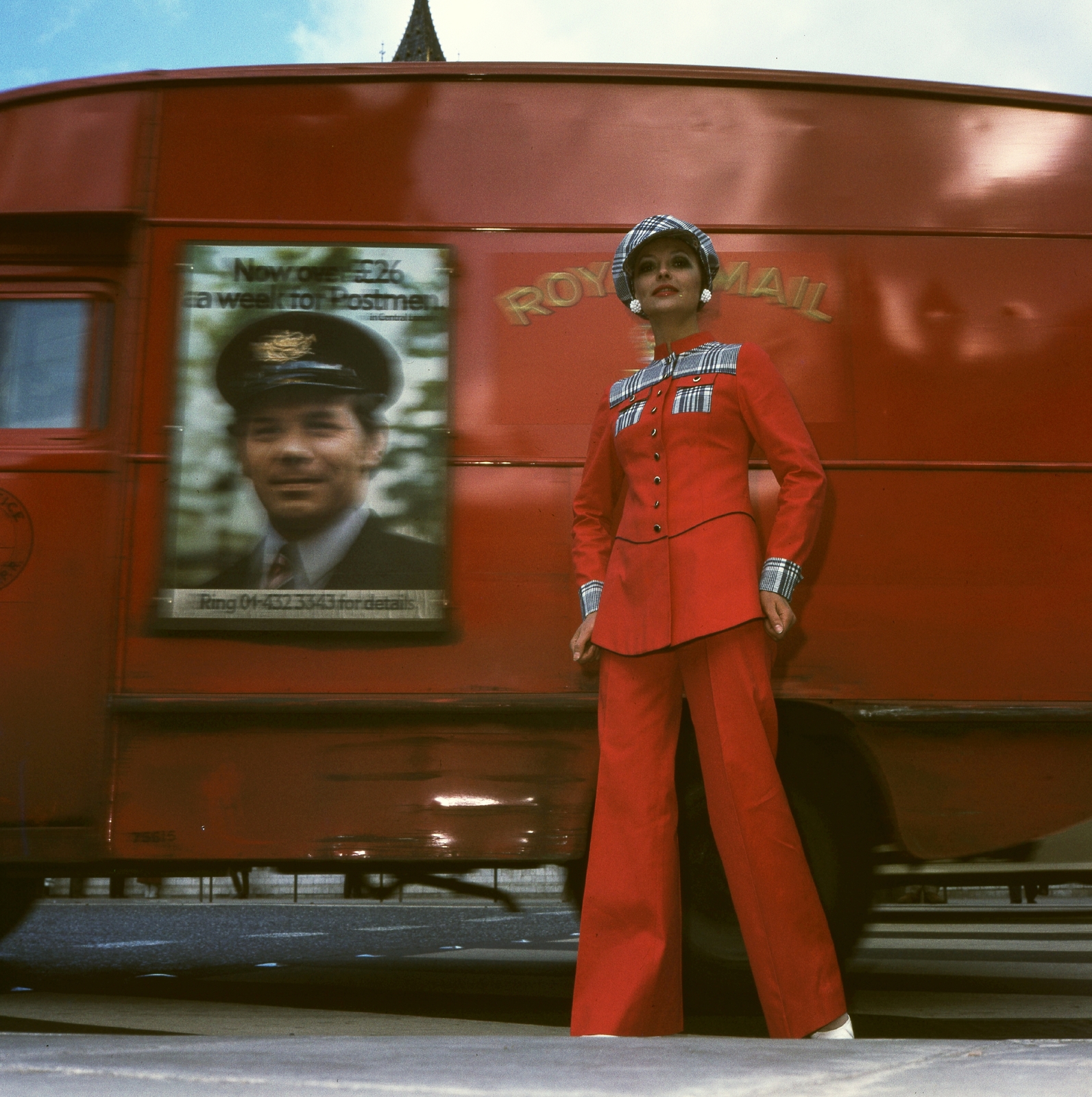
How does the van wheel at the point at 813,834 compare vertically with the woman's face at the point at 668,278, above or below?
below

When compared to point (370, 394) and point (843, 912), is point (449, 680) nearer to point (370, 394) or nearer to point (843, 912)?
point (370, 394)

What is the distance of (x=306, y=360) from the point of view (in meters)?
3.56

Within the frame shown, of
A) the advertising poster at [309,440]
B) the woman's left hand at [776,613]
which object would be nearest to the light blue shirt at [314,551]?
the advertising poster at [309,440]

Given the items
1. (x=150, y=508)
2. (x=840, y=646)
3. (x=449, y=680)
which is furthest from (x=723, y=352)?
(x=150, y=508)

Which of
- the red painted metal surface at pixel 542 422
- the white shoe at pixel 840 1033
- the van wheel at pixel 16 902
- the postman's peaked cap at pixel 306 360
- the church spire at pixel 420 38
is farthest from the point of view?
the church spire at pixel 420 38

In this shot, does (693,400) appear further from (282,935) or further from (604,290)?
(282,935)

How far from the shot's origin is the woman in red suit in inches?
99.1

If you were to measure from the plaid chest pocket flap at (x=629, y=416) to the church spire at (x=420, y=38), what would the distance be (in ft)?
191

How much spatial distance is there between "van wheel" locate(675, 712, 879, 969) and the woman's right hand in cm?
80

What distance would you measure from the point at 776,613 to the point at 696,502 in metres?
0.35

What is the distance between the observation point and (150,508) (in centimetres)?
347

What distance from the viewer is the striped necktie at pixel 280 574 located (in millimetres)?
3434

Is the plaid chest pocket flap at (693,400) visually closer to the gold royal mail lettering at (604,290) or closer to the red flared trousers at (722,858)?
the red flared trousers at (722,858)

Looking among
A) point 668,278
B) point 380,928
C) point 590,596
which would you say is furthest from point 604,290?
point 380,928
